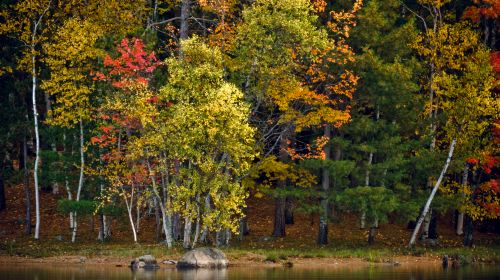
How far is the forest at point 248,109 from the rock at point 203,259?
5.53 ft

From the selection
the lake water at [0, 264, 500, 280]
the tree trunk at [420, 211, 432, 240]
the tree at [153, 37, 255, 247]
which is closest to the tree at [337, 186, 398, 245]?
the lake water at [0, 264, 500, 280]

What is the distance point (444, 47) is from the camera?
5534 centimetres

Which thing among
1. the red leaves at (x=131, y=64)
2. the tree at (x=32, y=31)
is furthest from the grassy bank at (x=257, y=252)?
the red leaves at (x=131, y=64)

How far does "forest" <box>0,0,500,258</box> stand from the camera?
162 feet

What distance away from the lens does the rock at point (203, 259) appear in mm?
45938

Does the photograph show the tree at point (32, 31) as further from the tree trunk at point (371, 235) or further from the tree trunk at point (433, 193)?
the tree trunk at point (433, 193)

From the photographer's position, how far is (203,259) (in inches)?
1813

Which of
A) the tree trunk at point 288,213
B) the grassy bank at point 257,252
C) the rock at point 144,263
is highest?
the tree trunk at point 288,213

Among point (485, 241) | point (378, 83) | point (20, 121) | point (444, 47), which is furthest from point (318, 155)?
point (20, 121)

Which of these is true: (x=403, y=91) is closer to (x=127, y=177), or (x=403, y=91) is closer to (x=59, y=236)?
(x=127, y=177)

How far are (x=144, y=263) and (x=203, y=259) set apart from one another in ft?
9.06

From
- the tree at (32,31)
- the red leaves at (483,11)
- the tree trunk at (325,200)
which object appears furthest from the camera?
the red leaves at (483,11)

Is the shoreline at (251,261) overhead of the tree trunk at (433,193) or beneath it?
beneath

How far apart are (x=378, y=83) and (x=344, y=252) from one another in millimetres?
9238
